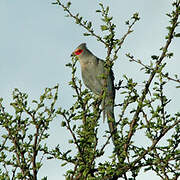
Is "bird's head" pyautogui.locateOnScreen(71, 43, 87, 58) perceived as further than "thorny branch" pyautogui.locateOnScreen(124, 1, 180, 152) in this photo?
Yes

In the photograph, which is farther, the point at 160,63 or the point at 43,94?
the point at 43,94

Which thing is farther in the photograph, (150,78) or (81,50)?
(81,50)

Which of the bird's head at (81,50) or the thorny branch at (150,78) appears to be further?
the bird's head at (81,50)

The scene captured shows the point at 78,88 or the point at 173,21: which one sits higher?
the point at 173,21

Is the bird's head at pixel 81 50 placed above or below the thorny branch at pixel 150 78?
above

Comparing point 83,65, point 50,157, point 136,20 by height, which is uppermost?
point 83,65

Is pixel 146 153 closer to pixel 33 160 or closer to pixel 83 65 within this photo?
pixel 33 160

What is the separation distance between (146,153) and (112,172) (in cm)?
40

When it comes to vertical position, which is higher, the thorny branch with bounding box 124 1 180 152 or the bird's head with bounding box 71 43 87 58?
the bird's head with bounding box 71 43 87 58

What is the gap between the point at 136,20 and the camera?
3.43 meters

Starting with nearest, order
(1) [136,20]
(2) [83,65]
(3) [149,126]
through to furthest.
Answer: (3) [149,126] < (1) [136,20] < (2) [83,65]

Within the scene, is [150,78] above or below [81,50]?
below

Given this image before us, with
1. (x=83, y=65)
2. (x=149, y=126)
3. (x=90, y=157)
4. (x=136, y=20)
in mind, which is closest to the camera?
(x=90, y=157)

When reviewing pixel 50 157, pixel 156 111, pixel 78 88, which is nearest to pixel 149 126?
pixel 156 111
